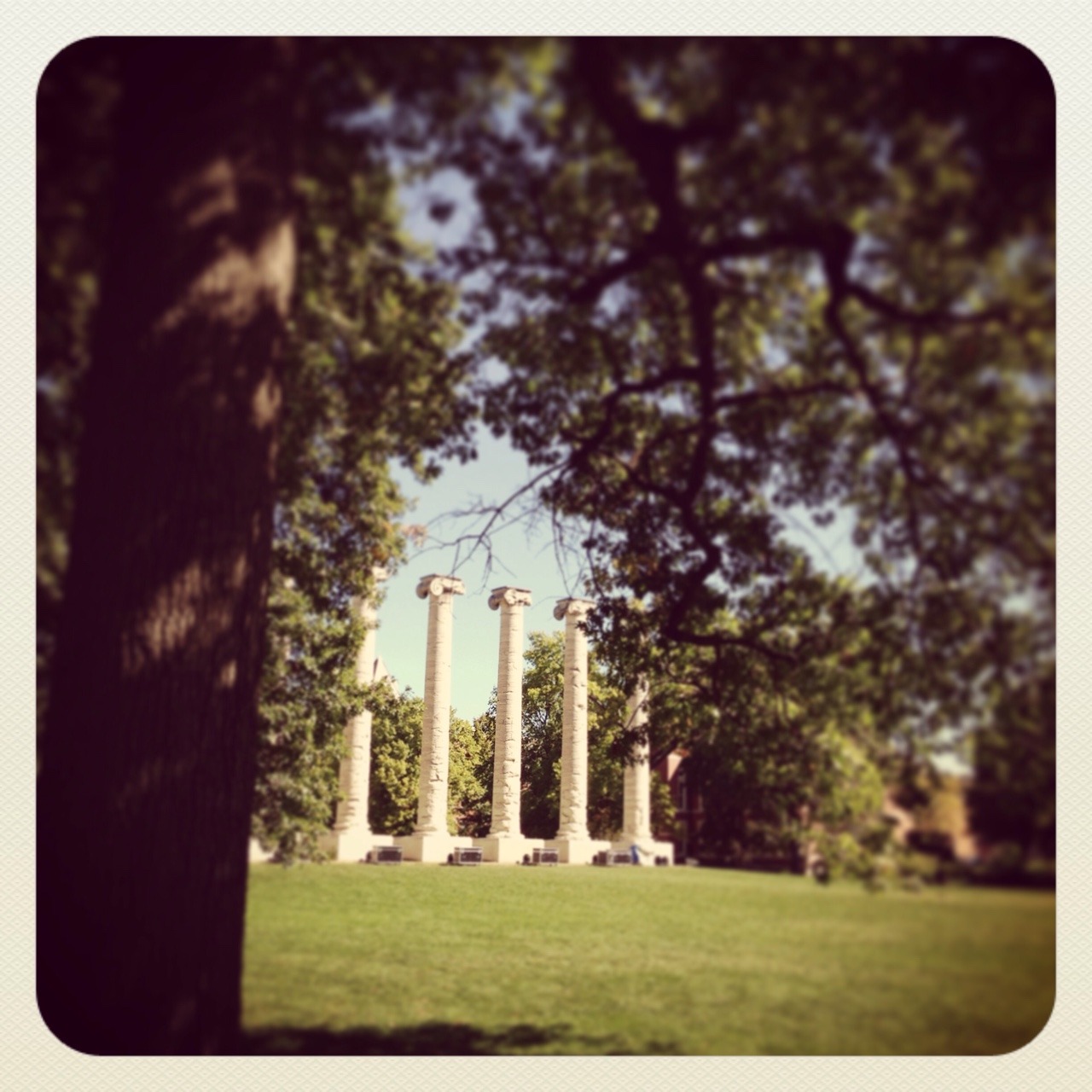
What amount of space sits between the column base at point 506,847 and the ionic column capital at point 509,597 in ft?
8.18

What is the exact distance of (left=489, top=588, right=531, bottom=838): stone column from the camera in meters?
6.25

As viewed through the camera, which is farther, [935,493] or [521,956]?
[521,956]

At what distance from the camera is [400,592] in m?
6.11

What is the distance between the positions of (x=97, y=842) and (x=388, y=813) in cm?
369

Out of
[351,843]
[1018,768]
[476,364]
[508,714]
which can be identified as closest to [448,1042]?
[351,843]

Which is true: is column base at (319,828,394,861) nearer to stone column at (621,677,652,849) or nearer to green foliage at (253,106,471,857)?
green foliage at (253,106,471,857)

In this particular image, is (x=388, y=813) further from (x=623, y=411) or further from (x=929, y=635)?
(x=929, y=635)

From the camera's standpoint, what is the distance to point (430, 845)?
761 centimetres

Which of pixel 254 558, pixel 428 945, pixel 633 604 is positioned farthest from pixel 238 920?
pixel 633 604

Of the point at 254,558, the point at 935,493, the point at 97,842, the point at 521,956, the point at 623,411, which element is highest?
the point at 623,411

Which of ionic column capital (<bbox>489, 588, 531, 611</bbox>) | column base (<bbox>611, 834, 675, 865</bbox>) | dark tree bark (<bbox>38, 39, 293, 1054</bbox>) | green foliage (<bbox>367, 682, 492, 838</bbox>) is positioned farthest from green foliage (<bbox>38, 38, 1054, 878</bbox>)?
green foliage (<bbox>367, 682, 492, 838</bbox>)

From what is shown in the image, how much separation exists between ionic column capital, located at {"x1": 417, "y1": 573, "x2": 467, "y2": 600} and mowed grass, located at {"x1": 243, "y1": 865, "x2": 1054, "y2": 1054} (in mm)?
1909

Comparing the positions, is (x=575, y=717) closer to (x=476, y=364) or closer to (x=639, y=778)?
(x=639, y=778)

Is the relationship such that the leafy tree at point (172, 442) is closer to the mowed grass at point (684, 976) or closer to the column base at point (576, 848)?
the mowed grass at point (684, 976)
